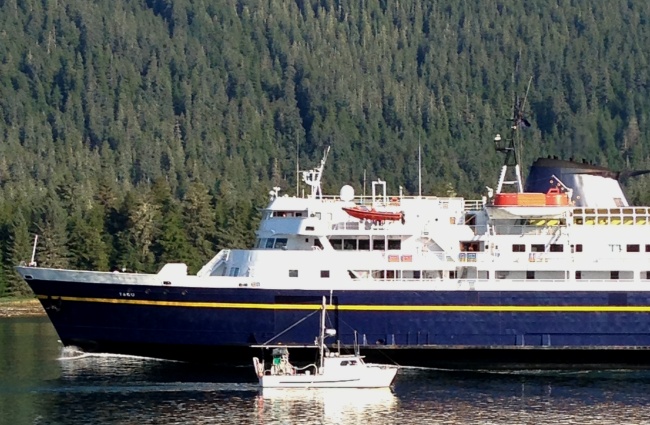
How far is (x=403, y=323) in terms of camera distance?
49.2 m

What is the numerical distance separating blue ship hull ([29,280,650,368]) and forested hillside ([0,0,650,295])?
72735 mm

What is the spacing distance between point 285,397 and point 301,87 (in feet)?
406

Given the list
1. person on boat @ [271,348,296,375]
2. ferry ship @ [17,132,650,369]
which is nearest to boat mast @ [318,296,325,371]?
person on boat @ [271,348,296,375]

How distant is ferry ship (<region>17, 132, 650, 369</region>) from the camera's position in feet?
161

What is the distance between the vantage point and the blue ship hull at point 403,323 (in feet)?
161

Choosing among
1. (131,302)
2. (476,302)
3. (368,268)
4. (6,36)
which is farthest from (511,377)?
(6,36)

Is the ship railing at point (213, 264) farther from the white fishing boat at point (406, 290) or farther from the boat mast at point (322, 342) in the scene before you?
the boat mast at point (322, 342)

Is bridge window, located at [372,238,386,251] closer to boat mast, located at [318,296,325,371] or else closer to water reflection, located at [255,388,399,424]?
boat mast, located at [318,296,325,371]

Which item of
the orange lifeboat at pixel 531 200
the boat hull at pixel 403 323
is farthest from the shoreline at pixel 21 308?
the orange lifeboat at pixel 531 200

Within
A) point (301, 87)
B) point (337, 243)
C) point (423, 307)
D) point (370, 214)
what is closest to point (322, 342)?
point (423, 307)

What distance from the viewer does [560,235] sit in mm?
50531

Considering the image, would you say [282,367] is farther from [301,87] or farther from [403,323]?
[301,87]

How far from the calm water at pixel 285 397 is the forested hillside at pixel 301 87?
7373 centimetres

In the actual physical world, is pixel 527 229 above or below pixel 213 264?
above
